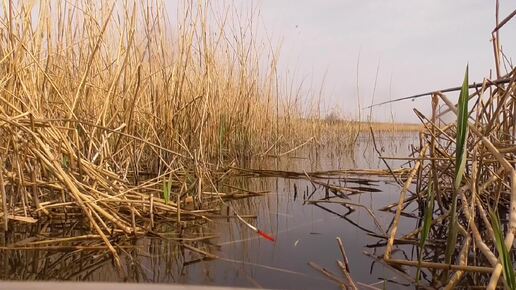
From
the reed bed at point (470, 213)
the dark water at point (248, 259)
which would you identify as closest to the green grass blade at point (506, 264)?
the reed bed at point (470, 213)

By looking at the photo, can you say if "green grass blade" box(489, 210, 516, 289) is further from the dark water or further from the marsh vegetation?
the dark water

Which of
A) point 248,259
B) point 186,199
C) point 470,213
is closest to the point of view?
point 470,213

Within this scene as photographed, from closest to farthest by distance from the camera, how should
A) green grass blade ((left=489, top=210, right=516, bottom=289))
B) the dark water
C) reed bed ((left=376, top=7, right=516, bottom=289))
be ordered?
green grass blade ((left=489, top=210, right=516, bottom=289)) < reed bed ((left=376, top=7, right=516, bottom=289)) < the dark water

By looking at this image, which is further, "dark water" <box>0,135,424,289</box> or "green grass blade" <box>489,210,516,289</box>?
"dark water" <box>0,135,424,289</box>

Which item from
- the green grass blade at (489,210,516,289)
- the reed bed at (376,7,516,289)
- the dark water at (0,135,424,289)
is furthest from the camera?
the dark water at (0,135,424,289)

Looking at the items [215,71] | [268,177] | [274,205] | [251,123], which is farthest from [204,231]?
[251,123]

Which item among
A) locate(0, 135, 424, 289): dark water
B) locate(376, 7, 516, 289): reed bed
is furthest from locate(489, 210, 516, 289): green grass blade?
locate(0, 135, 424, 289): dark water

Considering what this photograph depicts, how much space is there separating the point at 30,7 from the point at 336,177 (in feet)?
4.62

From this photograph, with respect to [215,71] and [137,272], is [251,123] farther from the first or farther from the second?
[137,272]

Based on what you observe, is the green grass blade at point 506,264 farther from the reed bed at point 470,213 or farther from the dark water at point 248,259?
the dark water at point 248,259

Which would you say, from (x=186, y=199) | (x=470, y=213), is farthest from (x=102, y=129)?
(x=470, y=213)

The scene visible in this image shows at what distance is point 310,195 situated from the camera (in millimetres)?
1429

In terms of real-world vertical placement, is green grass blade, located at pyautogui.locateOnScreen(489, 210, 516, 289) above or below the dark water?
above

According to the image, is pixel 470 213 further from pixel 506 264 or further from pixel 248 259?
pixel 248 259
